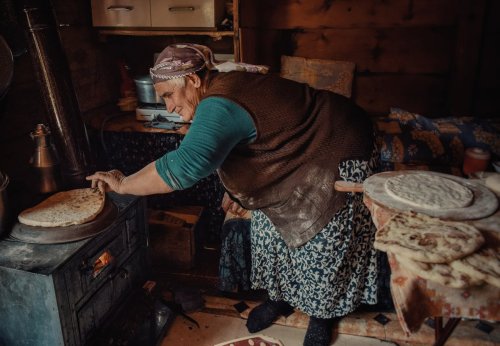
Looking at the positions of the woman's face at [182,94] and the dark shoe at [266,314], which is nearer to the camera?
the woman's face at [182,94]

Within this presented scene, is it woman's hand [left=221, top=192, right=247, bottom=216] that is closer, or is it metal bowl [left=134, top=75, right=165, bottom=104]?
woman's hand [left=221, top=192, right=247, bottom=216]

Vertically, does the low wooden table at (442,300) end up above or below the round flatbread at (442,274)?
below

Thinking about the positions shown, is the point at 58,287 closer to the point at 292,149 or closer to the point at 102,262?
the point at 102,262

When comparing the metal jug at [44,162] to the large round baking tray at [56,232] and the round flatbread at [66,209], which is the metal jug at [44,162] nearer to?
the round flatbread at [66,209]

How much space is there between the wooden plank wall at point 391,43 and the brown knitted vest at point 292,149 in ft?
4.61

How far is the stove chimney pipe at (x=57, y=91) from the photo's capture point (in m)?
1.98

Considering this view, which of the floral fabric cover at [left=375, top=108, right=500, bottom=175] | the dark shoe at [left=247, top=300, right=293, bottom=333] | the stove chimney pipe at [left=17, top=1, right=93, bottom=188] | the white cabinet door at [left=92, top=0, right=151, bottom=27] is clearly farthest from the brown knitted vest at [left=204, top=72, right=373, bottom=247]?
the white cabinet door at [left=92, top=0, right=151, bottom=27]

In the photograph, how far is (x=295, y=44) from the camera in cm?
361

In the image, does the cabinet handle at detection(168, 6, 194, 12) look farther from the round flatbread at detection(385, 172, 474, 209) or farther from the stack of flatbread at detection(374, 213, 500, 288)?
the stack of flatbread at detection(374, 213, 500, 288)

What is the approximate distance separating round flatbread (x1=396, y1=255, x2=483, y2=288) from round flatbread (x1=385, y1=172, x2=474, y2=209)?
35 centimetres

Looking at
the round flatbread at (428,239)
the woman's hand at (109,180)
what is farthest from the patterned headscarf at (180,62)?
the round flatbread at (428,239)

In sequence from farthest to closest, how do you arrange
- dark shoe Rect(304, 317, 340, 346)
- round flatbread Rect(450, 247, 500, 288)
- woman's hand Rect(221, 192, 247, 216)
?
1. woman's hand Rect(221, 192, 247, 216)
2. dark shoe Rect(304, 317, 340, 346)
3. round flatbread Rect(450, 247, 500, 288)

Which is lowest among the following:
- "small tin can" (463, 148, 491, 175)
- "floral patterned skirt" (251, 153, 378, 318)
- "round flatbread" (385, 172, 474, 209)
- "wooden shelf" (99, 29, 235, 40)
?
"floral patterned skirt" (251, 153, 378, 318)

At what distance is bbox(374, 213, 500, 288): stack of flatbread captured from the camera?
102cm
